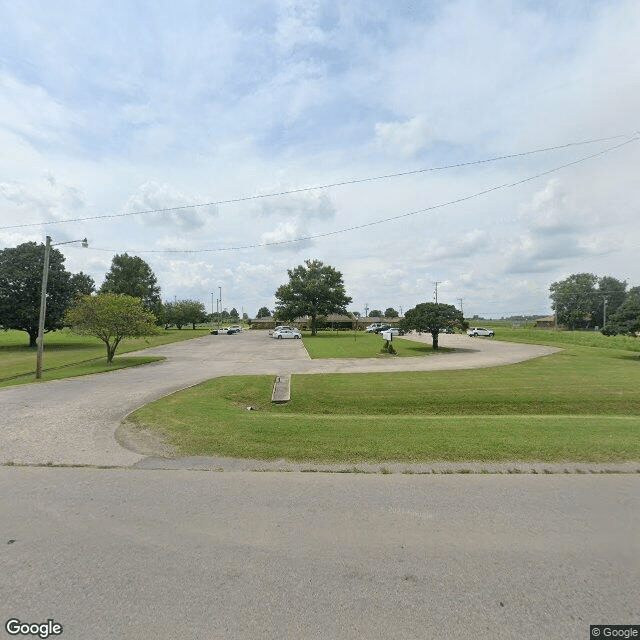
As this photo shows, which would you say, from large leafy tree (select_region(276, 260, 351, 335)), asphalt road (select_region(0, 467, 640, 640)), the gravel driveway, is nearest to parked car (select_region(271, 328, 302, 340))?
large leafy tree (select_region(276, 260, 351, 335))

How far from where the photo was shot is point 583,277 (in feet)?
308

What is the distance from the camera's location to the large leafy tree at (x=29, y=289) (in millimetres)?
33781

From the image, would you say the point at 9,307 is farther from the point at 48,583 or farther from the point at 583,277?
the point at 583,277

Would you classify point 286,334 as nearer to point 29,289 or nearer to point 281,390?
point 29,289

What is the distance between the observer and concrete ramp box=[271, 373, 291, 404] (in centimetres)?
1098

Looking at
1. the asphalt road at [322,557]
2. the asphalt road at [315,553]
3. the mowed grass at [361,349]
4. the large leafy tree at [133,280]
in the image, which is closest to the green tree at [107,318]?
the mowed grass at [361,349]

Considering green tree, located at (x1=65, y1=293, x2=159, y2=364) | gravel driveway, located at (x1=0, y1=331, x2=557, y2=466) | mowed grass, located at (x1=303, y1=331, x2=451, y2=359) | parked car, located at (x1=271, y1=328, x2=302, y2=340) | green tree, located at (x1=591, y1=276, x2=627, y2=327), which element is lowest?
gravel driveway, located at (x1=0, y1=331, x2=557, y2=466)

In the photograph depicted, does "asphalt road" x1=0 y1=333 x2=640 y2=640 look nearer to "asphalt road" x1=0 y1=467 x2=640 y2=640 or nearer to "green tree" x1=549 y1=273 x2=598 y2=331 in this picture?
"asphalt road" x1=0 y1=467 x2=640 y2=640

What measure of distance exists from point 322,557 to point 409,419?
519cm

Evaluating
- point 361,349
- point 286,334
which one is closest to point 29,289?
point 286,334

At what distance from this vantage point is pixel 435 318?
29578mm

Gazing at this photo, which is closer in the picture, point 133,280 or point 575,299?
point 133,280

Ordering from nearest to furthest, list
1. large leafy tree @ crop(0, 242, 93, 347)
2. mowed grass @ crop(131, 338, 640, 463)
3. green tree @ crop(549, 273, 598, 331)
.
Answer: mowed grass @ crop(131, 338, 640, 463) → large leafy tree @ crop(0, 242, 93, 347) → green tree @ crop(549, 273, 598, 331)

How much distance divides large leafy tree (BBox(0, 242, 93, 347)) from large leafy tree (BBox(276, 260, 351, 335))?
26090 millimetres
